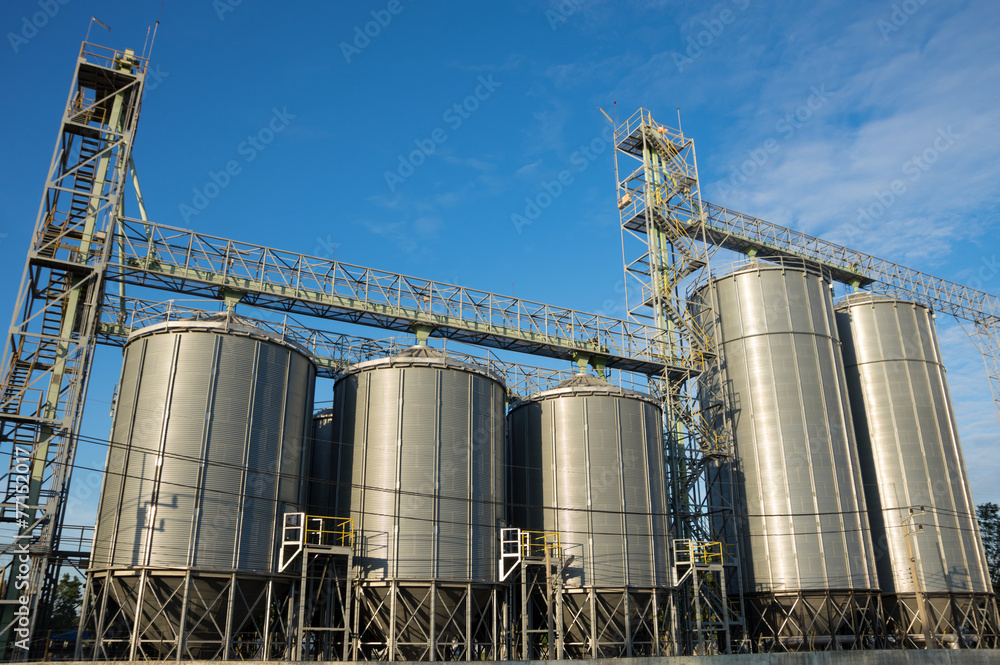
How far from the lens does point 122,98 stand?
39.5 m

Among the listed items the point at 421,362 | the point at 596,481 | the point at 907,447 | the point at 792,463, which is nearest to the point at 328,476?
the point at 421,362

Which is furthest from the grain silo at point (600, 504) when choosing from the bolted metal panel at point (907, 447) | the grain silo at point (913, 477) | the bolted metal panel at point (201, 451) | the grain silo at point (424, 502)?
the bolted metal panel at point (907, 447)

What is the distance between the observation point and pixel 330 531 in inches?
1334

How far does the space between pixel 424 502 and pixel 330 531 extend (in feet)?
14.0

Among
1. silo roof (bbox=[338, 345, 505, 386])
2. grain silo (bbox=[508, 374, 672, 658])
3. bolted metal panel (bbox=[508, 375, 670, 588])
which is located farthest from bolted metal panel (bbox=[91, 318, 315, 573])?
bolted metal panel (bbox=[508, 375, 670, 588])

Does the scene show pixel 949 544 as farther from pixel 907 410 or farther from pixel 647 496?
pixel 647 496

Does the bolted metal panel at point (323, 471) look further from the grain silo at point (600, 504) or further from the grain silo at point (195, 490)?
the grain silo at point (600, 504)

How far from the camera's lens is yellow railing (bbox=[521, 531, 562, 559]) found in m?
36.9

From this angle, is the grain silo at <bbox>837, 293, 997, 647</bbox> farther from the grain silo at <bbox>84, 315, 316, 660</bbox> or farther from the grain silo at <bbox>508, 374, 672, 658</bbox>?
the grain silo at <bbox>84, 315, 316, 660</bbox>

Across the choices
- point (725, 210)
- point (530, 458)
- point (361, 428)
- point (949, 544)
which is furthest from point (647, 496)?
point (725, 210)

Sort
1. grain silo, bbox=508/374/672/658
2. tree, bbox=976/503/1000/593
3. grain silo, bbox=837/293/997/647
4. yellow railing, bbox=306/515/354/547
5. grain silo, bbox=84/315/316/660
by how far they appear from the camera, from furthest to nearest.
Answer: tree, bbox=976/503/1000/593, grain silo, bbox=837/293/997/647, grain silo, bbox=508/374/672/658, yellow railing, bbox=306/515/354/547, grain silo, bbox=84/315/316/660

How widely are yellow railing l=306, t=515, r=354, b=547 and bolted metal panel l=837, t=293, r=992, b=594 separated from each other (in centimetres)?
3441

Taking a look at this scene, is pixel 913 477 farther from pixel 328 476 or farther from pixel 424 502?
pixel 328 476

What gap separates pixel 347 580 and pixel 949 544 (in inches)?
1515
